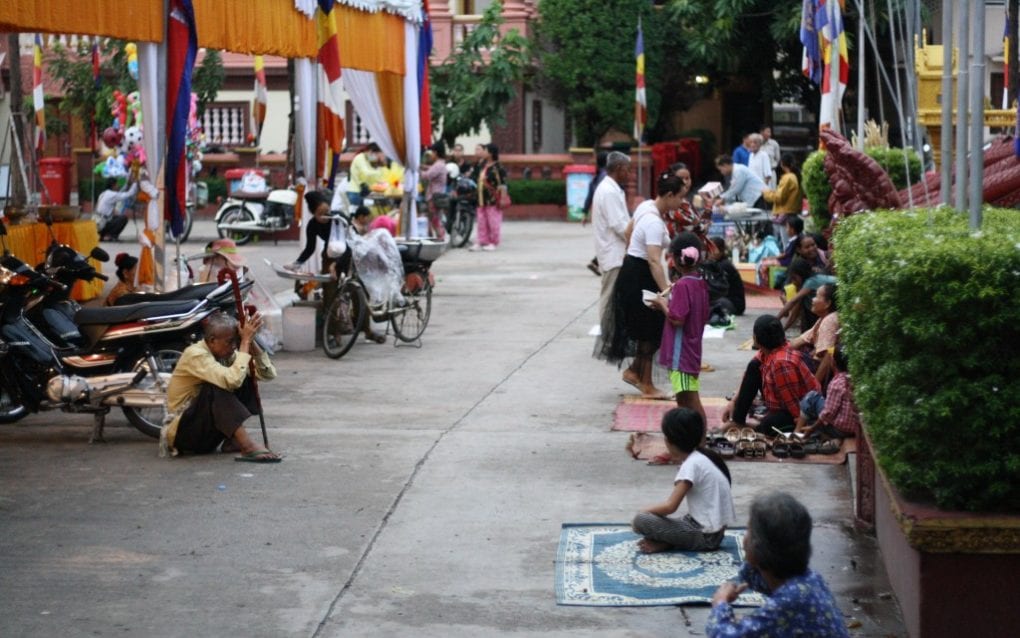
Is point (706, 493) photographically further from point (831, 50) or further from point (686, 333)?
point (831, 50)

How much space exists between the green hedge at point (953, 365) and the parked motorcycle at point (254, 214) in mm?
20287

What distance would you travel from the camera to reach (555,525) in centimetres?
784

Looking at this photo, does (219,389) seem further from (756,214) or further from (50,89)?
(50,89)

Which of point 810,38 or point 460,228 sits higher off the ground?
point 810,38

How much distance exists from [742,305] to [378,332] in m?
3.93

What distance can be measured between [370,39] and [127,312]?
25.5ft

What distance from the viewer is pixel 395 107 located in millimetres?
19281

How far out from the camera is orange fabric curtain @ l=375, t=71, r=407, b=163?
19.1 m

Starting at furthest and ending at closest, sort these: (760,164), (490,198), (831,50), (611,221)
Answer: (490,198) < (760,164) < (831,50) < (611,221)

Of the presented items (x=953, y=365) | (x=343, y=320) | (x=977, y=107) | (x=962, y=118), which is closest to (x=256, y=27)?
(x=343, y=320)

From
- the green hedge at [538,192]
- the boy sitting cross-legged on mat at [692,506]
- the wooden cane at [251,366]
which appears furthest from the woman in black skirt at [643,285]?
the green hedge at [538,192]

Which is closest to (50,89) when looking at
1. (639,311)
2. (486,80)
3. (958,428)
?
(486,80)

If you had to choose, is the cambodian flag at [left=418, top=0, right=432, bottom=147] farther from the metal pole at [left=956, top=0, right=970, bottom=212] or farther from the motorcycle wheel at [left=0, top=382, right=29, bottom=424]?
the metal pole at [left=956, top=0, right=970, bottom=212]

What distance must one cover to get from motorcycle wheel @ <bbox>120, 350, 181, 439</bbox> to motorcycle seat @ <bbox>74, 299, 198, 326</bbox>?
0.28m
